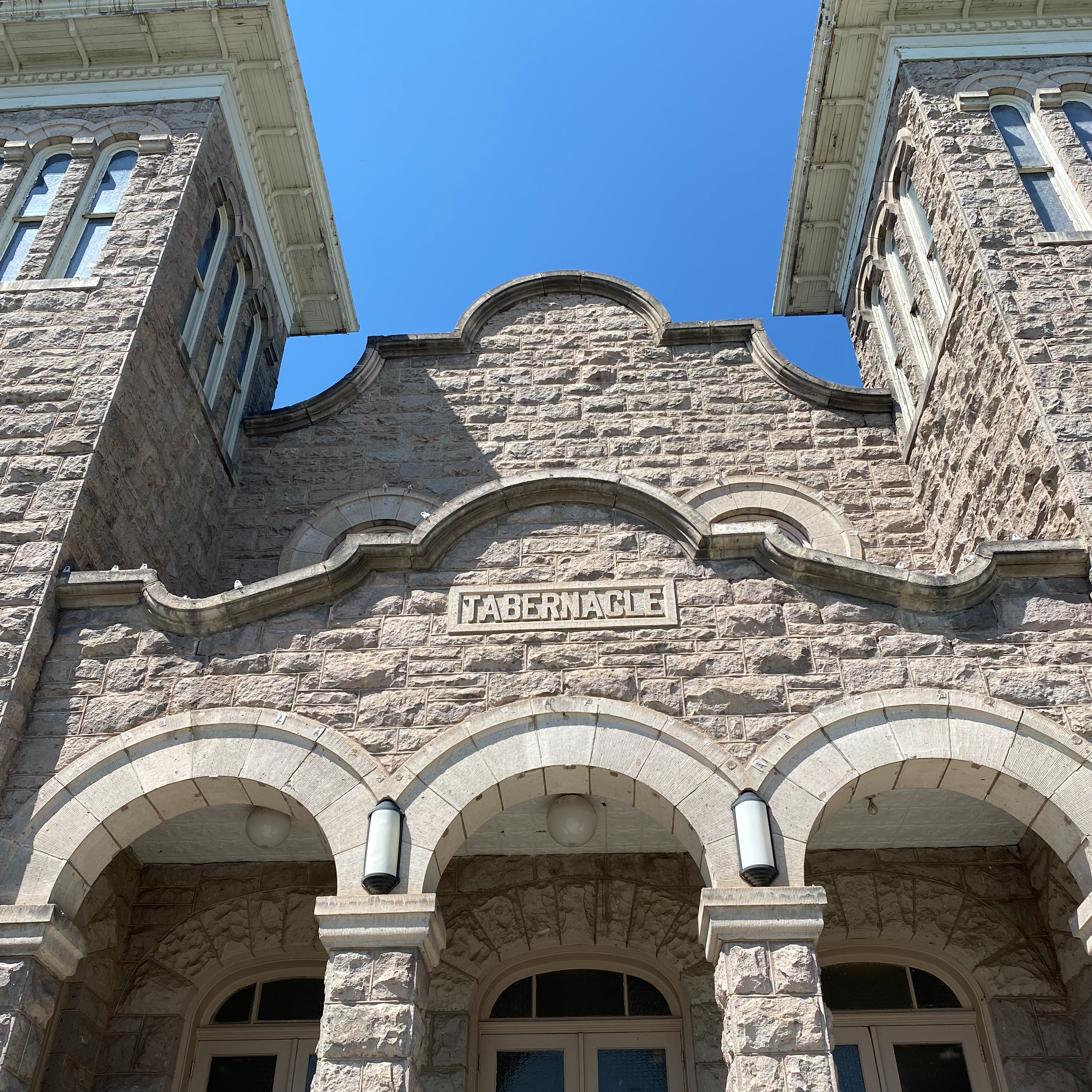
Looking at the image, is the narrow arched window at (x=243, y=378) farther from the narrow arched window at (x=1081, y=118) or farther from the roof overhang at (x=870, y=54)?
the narrow arched window at (x=1081, y=118)

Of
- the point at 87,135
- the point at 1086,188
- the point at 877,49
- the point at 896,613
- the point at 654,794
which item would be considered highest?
the point at 877,49

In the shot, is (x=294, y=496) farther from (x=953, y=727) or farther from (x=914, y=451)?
(x=953, y=727)

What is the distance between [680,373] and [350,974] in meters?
8.23

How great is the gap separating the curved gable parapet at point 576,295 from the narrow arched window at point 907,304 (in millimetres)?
656

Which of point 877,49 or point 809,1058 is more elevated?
point 877,49

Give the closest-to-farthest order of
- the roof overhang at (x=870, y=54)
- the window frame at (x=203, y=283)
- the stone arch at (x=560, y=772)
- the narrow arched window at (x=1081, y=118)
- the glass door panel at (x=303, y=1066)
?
1. the stone arch at (x=560, y=772)
2. the glass door panel at (x=303, y=1066)
3. the narrow arched window at (x=1081, y=118)
4. the window frame at (x=203, y=283)
5. the roof overhang at (x=870, y=54)

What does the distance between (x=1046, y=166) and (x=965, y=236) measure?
163 centimetres

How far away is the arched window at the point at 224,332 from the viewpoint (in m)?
12.0

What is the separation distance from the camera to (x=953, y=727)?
6.89 metres

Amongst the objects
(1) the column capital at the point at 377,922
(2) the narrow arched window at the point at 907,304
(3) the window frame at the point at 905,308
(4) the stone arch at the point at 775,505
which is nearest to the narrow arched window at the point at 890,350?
(3) the window frame at the point at 905,308

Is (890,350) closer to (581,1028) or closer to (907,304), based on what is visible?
(907,304)

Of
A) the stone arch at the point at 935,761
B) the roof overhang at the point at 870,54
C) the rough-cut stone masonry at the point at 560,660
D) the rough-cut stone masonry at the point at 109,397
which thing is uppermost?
the roof overhang at the point at 870,54

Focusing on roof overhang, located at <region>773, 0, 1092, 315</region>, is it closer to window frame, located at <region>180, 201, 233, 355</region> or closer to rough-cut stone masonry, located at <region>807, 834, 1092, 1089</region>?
window frame, located at <region>180, 201, 233, 355</region>

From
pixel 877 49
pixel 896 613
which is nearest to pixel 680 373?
pixel 877 49
